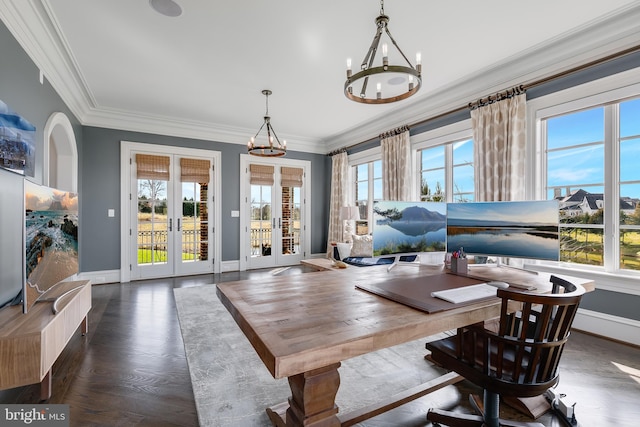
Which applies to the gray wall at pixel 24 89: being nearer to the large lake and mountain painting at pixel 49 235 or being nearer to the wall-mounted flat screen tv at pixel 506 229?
the large lake and mountain painting at pixel 49 235

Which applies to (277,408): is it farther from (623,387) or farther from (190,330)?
(623,387)

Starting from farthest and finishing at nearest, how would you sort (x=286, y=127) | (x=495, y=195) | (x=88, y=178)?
1. (x=286, y=127)
2. (x=88, y=178)
3. (x=495, y=195)

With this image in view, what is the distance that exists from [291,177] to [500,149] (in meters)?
4.16

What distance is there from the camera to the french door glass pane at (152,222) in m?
5.21

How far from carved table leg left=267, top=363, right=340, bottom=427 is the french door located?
5.17m

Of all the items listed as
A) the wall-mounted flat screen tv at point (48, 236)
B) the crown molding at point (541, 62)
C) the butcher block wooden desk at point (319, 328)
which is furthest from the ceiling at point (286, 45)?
the butcher block wooden desk at point (319, 328)

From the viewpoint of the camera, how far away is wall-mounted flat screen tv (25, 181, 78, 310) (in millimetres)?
1800

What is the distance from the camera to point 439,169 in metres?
4.46

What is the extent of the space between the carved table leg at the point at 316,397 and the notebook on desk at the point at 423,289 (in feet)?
1.49

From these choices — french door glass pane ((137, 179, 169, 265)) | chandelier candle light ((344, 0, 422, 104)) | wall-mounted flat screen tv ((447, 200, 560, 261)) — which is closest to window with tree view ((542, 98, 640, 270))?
wall-mounted flat screen tv ((447, 200, 560, 261))

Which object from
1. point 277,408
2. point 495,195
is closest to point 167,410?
point 277,408

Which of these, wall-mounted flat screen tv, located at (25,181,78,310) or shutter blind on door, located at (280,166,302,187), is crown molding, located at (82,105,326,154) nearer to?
shutter blind on door, located at (280,166,302,187)

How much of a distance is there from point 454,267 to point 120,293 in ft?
14.9

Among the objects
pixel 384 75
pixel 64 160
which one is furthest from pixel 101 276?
pixel 384 75
